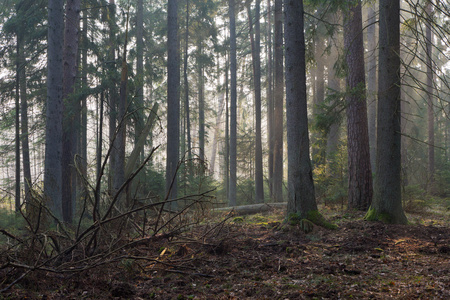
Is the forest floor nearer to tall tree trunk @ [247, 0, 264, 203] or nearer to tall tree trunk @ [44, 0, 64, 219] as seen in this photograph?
tall tree trunk @ [44, 0, 64, 219]

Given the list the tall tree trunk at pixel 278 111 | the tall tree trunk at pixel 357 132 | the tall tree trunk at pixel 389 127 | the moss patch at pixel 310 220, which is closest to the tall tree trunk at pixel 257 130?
the tall tree trunk at pixel 278 111

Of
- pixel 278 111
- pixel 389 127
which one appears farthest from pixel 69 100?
pixel 389 127

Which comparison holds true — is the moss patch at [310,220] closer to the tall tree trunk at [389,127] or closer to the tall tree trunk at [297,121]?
the tall tree trunk at [297,121]

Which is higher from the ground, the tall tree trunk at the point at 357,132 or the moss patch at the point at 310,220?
the tall tree trunk at the point at 357,132

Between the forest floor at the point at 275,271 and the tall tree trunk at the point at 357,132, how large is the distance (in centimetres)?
316

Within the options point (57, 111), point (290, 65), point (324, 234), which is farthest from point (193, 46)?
point (324, 234)

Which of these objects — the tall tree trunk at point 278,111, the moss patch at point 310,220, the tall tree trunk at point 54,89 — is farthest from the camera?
the tall tree trunk at point 278,111

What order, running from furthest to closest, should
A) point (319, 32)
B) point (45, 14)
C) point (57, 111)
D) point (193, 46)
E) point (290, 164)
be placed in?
point (193, 46)
point (319, 32)
point (45, 14)
point (57, 111)
point (290, 164)

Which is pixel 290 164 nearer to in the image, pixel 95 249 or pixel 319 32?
pixel 95 249

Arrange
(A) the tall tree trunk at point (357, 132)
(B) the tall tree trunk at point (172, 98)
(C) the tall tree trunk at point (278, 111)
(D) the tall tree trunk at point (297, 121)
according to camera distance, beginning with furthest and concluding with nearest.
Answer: (C) the tall tree trunk at point (278, 111)
(B) the tall tree trunk at point (172, 98)
(A) the tall tree trunk at point (357, 132)
(D) the tall tree trunk at point (297, 121)

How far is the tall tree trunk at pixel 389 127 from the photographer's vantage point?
268 inches

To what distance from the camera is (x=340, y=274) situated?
3.97m

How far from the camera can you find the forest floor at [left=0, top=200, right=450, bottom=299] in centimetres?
339

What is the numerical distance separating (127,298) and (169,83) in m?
11.6
